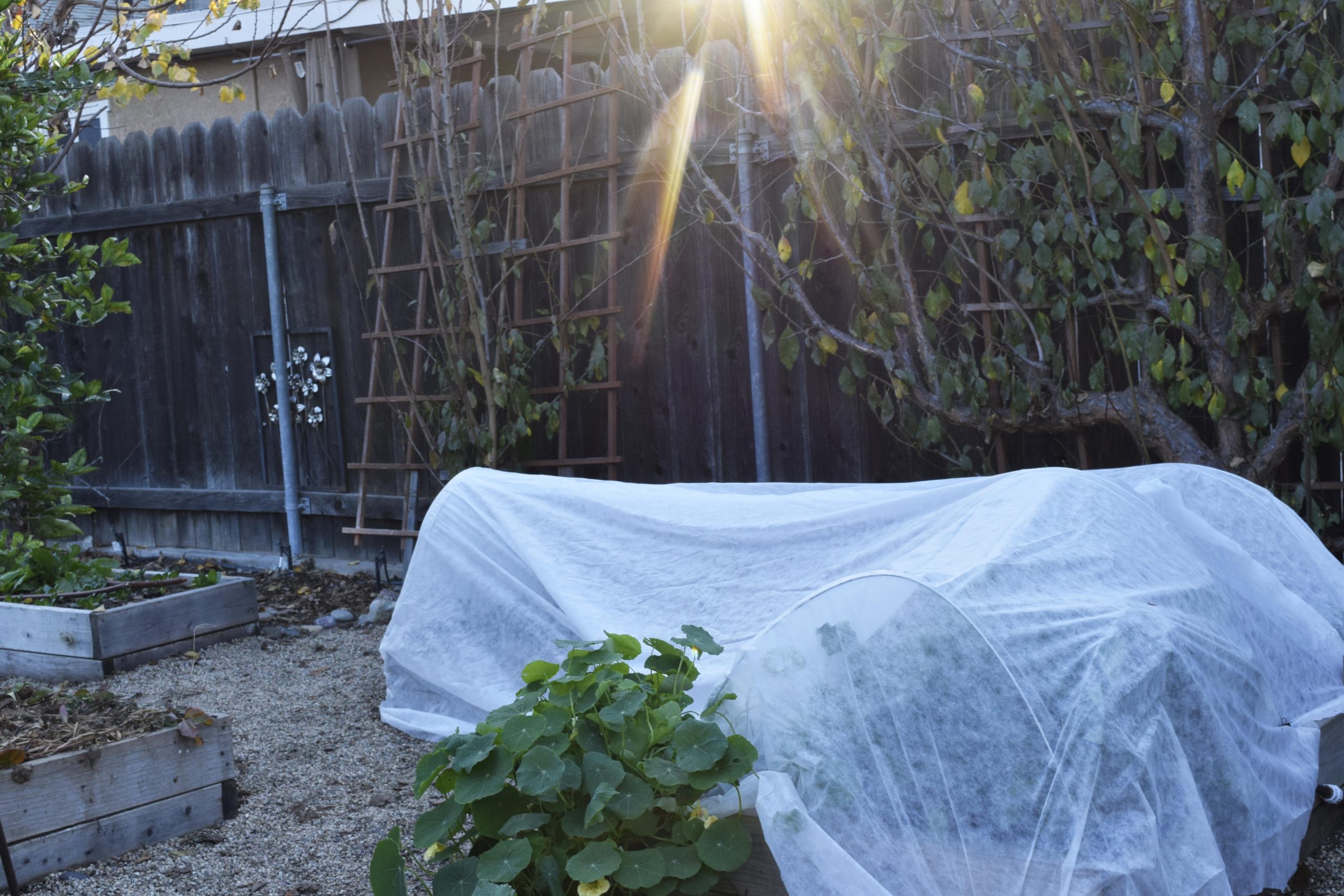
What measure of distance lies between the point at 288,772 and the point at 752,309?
7.59ft

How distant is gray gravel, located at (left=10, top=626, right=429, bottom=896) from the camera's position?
104 inches

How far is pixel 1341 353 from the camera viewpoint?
10.9 ft

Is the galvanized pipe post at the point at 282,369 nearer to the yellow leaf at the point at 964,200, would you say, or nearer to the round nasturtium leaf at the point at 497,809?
the yellow leaf at the point at 964,200

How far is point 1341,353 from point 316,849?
9.96ft

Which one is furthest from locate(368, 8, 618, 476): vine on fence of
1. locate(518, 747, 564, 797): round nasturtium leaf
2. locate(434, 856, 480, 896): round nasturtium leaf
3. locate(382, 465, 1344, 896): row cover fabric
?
locate(434, 856, 480, 896): round nasturtium leaf

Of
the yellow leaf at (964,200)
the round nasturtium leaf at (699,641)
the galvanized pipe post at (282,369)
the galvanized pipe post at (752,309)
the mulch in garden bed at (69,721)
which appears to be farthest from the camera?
the galvanized pipe post at (282,369)

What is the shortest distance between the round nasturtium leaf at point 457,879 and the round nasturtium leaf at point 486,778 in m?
0.11

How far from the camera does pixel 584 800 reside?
2111mm

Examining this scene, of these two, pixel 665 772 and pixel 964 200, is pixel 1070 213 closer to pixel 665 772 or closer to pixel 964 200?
pixel 964 200

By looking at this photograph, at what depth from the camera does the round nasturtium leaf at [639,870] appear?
202 cm

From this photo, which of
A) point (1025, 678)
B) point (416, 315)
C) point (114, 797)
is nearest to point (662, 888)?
point (1025, 678)

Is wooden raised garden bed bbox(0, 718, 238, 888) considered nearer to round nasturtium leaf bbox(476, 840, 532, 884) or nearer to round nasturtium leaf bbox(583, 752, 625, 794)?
round nasturtium leaf bbox(476, 840, 532, 884)

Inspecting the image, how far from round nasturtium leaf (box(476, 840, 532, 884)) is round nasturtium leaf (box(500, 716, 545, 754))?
16 centimetres

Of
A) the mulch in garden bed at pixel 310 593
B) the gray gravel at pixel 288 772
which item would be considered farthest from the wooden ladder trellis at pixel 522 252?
the gray gravel at pixel 288 772
